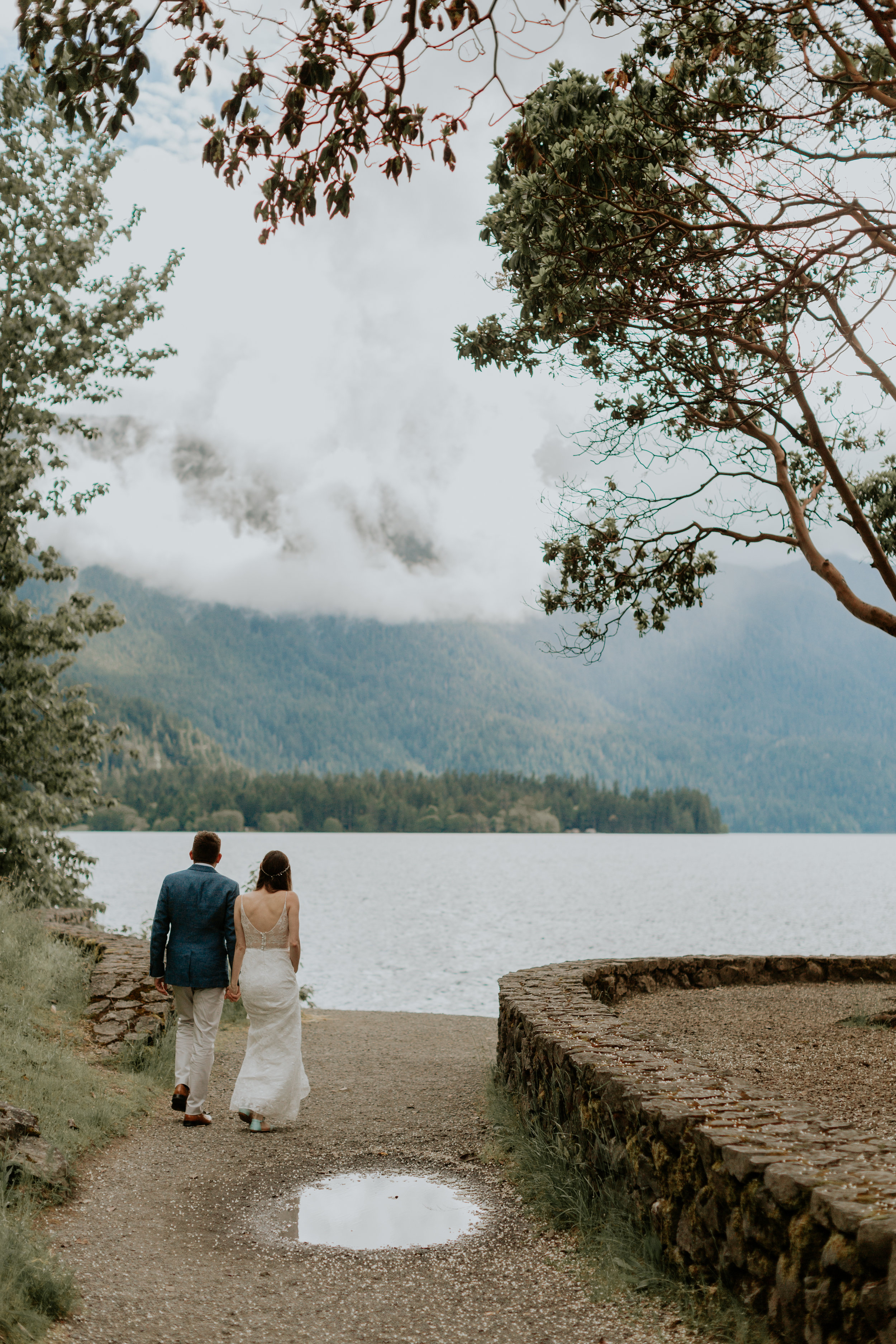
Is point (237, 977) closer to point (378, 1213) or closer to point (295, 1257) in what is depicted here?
point (378, 1213)

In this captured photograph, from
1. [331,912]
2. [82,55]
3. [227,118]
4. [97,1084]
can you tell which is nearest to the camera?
[82,55]

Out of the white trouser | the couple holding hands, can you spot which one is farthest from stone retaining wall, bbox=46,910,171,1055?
the couple holding hands

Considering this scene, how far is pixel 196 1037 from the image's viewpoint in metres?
8.14

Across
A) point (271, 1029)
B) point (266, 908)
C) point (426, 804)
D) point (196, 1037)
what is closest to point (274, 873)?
point (266, 908)

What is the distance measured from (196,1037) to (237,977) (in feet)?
1.91

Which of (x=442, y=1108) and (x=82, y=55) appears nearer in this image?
(x=82, y=55)

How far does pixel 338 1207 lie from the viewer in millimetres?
6152

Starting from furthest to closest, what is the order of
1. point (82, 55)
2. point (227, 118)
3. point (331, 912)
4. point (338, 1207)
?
1. point (331, 912)
2. point (338, 1207)
3. point (227, 118)
4. point (82, 55)

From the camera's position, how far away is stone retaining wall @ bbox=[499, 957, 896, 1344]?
3717 millimetres

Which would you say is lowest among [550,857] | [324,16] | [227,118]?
[550,857]

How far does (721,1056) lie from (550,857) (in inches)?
4535

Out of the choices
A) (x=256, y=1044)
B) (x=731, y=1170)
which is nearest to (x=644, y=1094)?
(x=731, y=1170)

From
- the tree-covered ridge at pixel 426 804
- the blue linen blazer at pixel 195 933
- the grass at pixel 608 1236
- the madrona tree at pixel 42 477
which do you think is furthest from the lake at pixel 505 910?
the tree-covered ridge at pixel 426 804

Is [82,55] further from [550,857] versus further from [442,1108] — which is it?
[550,857]
